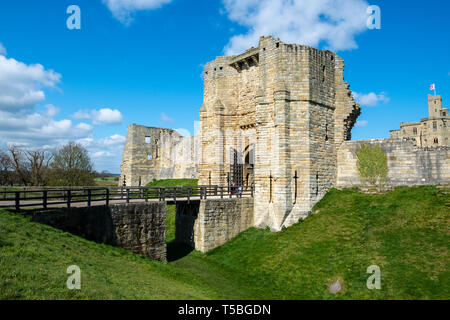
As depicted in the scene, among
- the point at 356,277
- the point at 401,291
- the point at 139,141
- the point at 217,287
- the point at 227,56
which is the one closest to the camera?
the point at 401,291

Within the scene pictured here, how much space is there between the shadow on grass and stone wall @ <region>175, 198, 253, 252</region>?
27 cm

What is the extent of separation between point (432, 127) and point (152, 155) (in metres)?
53.5

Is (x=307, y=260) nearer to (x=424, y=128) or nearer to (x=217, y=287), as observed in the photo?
(x=217, y=287)

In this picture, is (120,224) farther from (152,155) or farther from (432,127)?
(432,127)

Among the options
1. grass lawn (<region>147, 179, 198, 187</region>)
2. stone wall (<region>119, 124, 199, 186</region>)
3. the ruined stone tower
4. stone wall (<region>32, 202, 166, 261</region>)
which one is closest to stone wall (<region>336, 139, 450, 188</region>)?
the ruined stone tower

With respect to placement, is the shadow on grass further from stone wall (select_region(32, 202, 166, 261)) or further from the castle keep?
the castle keep

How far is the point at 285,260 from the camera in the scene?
1292cm

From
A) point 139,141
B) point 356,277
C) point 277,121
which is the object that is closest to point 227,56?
point 277,121

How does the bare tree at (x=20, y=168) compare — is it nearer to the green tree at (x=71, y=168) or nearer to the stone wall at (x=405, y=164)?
the green tree at (x=71, y=168)

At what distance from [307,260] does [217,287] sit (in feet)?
12.5

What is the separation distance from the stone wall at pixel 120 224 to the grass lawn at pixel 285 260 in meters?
0.57

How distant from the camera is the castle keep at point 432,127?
5728cm

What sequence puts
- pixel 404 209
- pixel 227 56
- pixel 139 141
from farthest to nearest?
pixel 139 141 → pixel 227 56 → pixel 404 209
